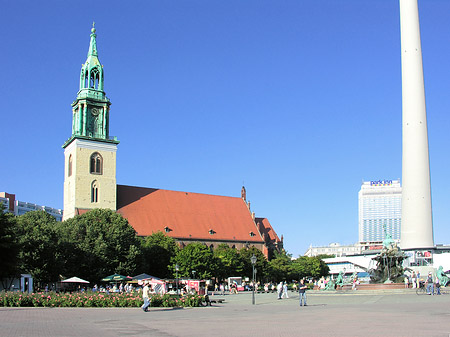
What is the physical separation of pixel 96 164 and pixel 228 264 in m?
24.1

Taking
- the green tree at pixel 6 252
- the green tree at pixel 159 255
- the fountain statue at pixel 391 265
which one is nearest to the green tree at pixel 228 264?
the green tree at pixel 159 255

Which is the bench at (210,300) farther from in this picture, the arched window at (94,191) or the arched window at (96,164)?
the arched window at (96,164)

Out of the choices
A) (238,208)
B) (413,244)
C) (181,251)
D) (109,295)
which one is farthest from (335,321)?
(238,208)

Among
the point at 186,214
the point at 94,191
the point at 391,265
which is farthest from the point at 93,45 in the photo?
the point at 391,265

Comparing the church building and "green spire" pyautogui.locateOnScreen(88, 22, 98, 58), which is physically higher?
"green spire" pyautogui.locateOnScreen(88, 22, 98, 58)

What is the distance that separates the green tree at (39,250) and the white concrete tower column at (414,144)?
34.6 meters

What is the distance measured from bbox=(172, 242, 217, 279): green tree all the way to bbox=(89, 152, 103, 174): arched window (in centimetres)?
1687

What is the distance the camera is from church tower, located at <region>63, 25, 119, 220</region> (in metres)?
80.6

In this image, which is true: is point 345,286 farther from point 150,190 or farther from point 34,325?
point 150,190

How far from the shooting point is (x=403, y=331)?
1517cm

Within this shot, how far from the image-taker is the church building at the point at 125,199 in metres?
81.1

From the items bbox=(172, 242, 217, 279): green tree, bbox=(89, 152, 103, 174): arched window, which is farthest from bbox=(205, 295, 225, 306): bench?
bbox=(89, 152, 103, 174): arched window

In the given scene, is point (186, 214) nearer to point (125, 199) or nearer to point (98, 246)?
point (125, 199)

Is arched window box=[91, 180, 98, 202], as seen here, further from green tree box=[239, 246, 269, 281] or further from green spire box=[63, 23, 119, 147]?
green tree box=[239, 246, 269, 281]
